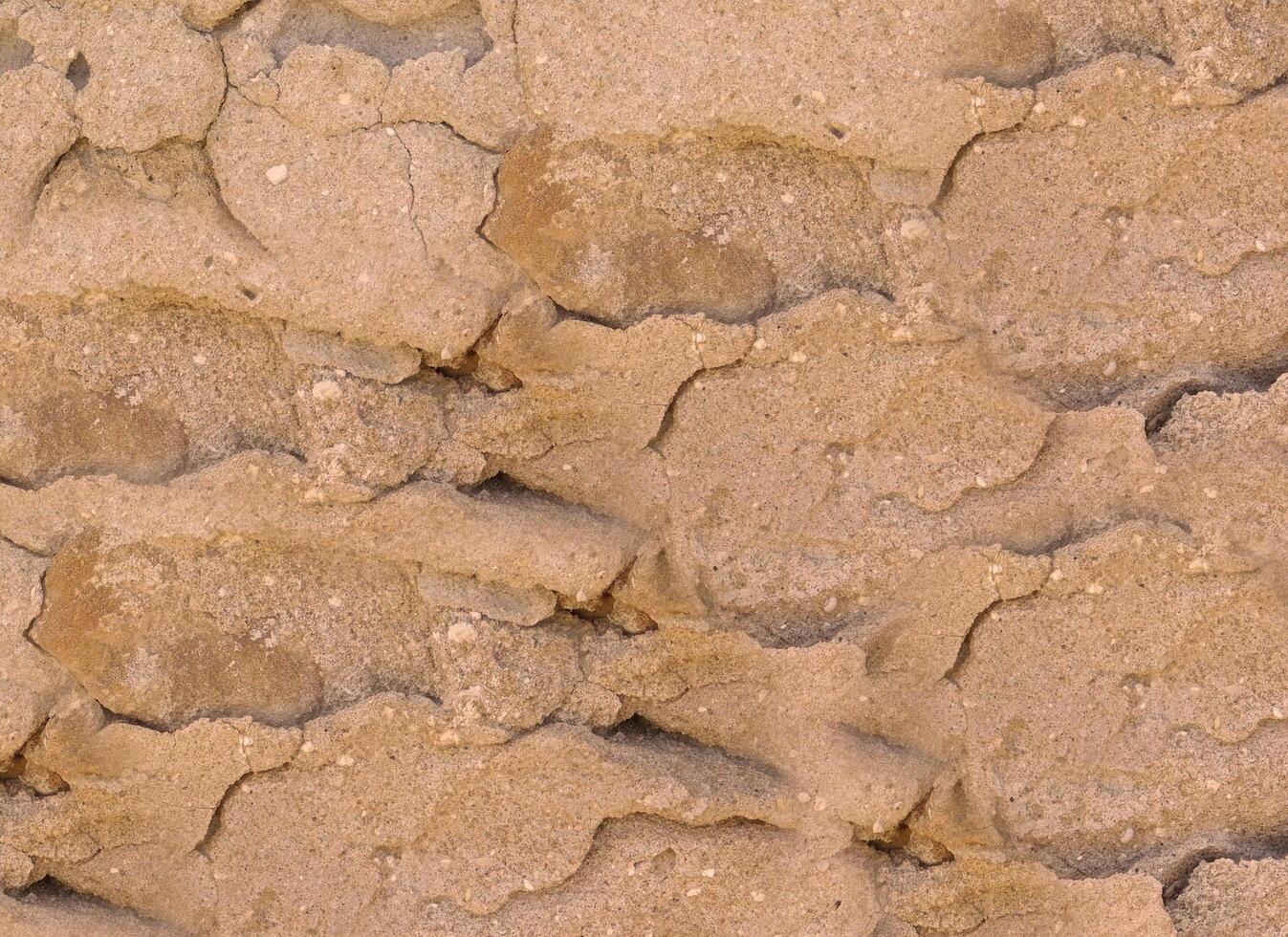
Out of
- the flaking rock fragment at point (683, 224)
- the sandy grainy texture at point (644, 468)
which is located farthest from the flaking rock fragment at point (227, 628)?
the flaking rock fragment at point (683, 224)

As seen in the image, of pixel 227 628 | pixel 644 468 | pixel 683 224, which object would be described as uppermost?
pixel 683 224

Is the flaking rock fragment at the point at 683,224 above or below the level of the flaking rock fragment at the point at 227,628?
above

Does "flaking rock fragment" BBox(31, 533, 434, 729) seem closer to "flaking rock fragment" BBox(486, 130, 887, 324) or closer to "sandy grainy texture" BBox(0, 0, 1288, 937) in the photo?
"sandy grainy texture" BBox(0, 0, 1288, 937)

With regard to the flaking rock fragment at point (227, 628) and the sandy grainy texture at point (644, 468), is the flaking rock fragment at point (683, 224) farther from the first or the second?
the flaking rock fragment at point (227, 628)

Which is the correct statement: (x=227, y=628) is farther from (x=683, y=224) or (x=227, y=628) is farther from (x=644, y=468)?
(x=683, y=224)

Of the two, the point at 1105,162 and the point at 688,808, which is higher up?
the point at 1105,162

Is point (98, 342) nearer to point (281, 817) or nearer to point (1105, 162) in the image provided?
point (281, 817)

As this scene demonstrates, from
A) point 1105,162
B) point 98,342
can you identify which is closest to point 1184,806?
point 1105,162

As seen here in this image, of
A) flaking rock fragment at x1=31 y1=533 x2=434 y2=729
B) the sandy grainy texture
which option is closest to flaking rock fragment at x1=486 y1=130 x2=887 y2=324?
the sandy grainy texture

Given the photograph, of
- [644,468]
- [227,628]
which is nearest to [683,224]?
[644,468]
